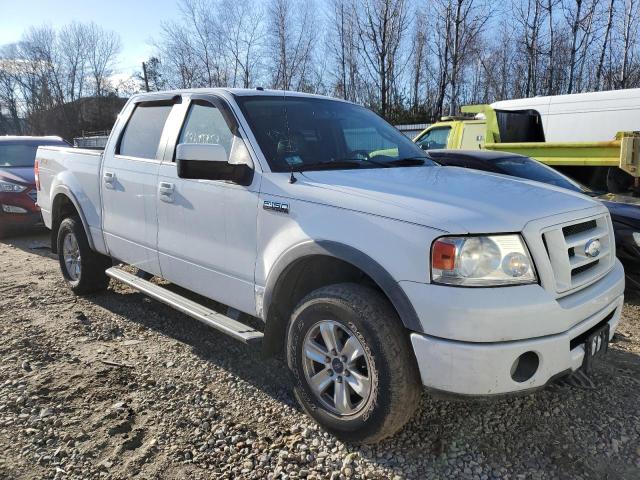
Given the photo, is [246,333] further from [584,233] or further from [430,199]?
[584,233]

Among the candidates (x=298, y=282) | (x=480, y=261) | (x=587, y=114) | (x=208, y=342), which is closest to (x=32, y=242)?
(x=208, y=342)

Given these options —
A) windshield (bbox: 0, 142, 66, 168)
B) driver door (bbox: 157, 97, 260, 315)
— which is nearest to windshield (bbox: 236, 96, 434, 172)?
driver door (bbox: 157, 97, 260, 315)

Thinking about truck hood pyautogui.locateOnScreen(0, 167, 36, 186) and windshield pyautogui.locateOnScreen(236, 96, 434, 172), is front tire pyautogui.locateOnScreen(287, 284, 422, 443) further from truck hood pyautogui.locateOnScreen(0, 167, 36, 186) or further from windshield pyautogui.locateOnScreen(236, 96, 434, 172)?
truck hood pyautogui.locateOnScreen(0, 167, 36, 186)

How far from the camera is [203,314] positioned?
3.41m

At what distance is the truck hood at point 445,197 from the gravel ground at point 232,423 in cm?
107

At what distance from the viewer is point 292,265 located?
111 inches

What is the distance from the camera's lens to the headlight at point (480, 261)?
224 cm

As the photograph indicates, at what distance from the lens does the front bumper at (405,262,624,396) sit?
7.22 ft

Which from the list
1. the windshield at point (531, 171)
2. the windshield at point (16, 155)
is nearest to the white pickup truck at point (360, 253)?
the windshield at point (531, 171)

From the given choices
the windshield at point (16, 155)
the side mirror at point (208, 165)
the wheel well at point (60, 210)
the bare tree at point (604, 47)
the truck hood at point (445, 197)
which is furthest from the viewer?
the bare tree at point (604, 47)

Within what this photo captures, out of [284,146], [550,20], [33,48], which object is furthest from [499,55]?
[33,48]

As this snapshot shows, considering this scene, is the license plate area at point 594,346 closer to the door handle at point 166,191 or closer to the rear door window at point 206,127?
the rear door window at point 206,127

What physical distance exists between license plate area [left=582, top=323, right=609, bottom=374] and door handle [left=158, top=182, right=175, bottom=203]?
2.71 meters

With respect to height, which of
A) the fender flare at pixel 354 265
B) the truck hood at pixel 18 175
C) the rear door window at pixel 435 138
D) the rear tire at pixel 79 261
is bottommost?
the rear tire at pixel 79 261
